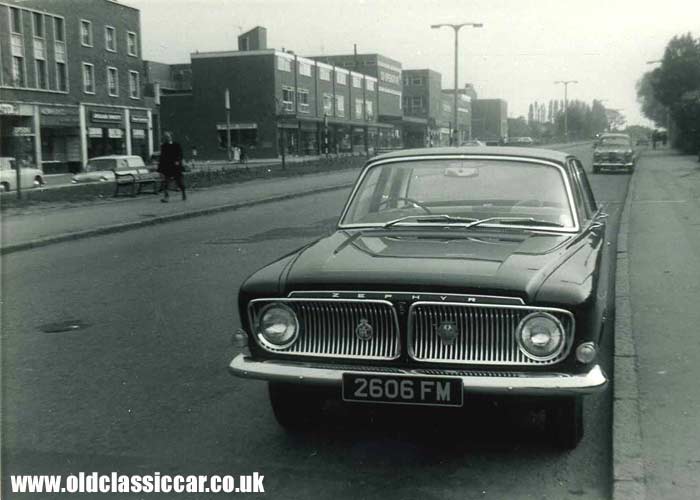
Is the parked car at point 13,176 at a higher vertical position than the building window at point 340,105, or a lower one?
lower

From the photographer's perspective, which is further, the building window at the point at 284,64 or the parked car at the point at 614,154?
the building window at the point at 284,64

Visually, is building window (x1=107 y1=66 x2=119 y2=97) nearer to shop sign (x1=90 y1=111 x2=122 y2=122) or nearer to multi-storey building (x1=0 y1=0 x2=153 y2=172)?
multi-storey building (x1=0 y1=0 x2=153 y2=172)

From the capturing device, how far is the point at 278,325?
405cm

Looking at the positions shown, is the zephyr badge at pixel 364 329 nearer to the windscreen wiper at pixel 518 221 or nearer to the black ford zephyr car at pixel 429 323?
the black ford zephyr car at pixel 429 323

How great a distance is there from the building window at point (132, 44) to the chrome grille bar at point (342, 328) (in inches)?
2032

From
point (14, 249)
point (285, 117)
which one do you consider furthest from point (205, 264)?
point (285, 117)

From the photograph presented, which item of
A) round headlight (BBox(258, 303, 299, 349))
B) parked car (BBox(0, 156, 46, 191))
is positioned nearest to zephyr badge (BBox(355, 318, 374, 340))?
round headlight (BBox(258, 303, 299, 349))

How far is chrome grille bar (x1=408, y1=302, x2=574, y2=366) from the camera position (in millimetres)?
3746

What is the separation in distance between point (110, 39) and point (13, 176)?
76.7 feet

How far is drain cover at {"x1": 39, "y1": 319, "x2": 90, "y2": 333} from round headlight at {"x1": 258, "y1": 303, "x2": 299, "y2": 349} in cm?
350

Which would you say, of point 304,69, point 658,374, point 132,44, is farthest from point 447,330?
point 304,69

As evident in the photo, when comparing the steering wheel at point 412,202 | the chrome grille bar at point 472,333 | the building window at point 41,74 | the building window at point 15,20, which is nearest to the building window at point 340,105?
the building window at point 41,74

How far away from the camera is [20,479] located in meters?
3.78

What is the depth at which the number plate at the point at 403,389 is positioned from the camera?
3689 mm
